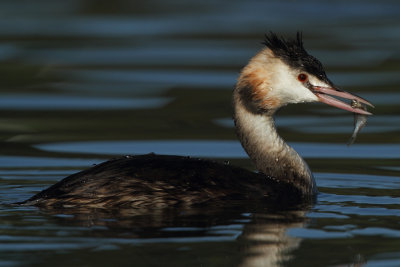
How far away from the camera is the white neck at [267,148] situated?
34.5 ft

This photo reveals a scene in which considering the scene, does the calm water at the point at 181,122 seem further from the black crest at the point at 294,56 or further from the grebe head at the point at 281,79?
the black crest at the point at 294,56

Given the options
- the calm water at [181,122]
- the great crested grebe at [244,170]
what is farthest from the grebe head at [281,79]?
the calm water at [181,122]

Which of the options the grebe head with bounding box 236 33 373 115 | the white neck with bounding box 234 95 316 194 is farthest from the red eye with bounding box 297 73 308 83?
the white neck with bounding box 234 95 316 194

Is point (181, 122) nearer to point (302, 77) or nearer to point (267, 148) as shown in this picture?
point (267, 148)

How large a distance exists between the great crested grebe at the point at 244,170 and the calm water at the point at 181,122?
0.16 metres

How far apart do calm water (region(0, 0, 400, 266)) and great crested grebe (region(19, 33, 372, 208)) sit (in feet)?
0.54

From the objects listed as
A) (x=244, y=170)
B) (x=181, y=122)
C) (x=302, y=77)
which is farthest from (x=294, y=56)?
(x=181, y=122)

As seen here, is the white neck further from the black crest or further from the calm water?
the black crest

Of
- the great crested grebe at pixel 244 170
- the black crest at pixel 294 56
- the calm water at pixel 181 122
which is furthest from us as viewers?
the black crest at pixel 294 56

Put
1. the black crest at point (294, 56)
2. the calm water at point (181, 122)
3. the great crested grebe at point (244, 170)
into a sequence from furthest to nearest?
the black crest at point (294, 56), the great crested grebe at point (244, 170), the calm water at point (181, 122)

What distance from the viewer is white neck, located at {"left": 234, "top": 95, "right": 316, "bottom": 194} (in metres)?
10.5

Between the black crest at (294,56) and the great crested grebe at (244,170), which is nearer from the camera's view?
the great crested grebe at (244,170)

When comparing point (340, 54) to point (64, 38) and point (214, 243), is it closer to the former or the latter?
point (64, 38)

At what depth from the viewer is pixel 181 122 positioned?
14.9 metres
